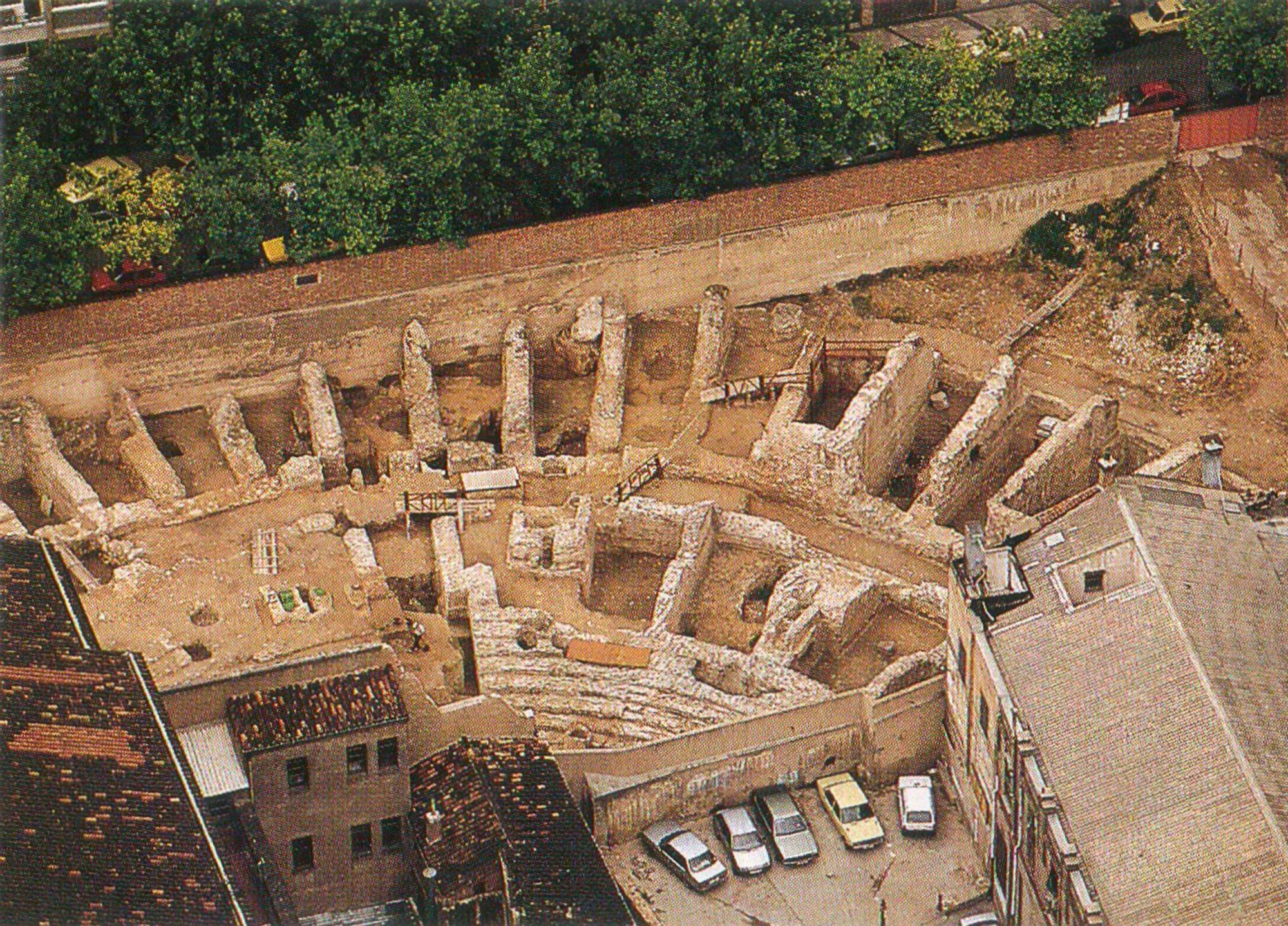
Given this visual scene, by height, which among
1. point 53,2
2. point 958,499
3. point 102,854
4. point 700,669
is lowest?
point 102,854

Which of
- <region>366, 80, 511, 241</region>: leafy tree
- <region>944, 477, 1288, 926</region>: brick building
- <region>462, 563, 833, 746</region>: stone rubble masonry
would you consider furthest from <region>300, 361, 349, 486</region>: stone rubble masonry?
<region>944, 477, 1288, 926</region>: brick building

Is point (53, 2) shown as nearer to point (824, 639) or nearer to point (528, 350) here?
point (528, 350)

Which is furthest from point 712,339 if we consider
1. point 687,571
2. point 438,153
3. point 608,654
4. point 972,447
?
point 608,654

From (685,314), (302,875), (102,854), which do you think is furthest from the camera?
(685,314)

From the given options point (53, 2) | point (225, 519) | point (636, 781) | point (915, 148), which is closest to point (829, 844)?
point (636, 781)

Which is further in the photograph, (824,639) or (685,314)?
(685,314)

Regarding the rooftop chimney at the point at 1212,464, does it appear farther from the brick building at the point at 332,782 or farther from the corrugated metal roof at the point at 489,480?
the brick building at the point at 332,782
